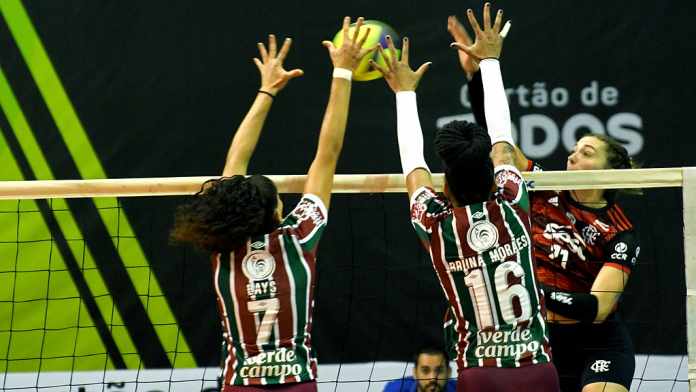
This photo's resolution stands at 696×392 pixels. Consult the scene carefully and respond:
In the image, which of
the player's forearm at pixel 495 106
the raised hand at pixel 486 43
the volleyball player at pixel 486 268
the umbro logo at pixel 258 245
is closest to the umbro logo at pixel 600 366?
the volleyball player at pixel 486 268

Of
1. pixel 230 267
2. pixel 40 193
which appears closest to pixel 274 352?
pixel 230 267

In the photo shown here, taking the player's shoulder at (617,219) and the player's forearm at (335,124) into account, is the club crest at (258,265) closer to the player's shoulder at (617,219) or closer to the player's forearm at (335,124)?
the player's forearm at (335,124)

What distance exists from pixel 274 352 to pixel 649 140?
11.4ft

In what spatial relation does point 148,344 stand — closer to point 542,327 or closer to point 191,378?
point 191,378

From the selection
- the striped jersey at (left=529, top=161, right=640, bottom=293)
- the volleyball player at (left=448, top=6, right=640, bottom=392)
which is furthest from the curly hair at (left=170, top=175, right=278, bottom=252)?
the striped jersey at (left=529, top=161, right=640, bottom=293)

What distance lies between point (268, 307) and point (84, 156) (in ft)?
10.2

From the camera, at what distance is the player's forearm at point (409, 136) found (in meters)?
4.14

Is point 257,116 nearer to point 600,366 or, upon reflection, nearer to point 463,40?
point 463,40

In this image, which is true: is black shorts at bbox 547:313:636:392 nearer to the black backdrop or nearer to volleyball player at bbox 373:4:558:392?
volleyball player at bbox 373:4:558:392

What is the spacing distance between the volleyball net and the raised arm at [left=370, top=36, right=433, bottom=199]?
7.28 feet

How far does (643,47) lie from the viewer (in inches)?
257

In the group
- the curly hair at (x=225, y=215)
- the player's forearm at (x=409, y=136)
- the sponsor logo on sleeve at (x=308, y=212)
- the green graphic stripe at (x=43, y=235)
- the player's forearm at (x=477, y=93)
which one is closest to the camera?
the curly hair at (x=225, y=215)

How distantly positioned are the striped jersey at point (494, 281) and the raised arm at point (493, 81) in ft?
0.85

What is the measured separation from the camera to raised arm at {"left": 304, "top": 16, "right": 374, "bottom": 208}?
13.2 feet
